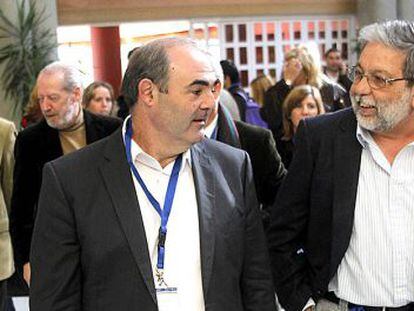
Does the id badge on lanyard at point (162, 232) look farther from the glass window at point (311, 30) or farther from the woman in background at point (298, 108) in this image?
the glass window at point (311, 30)

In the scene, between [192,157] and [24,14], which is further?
[24,14]

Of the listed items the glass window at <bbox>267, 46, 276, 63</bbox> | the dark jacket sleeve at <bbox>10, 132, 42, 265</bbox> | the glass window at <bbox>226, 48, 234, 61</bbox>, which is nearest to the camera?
the dark jacket sleeve at <bbox>10, 132, 42, 265</bbox>

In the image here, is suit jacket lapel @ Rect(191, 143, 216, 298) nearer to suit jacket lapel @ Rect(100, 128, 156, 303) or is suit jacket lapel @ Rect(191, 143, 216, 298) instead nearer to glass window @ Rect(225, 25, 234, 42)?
suit jacket lapel @ Rect(100, 128, 156, 303)

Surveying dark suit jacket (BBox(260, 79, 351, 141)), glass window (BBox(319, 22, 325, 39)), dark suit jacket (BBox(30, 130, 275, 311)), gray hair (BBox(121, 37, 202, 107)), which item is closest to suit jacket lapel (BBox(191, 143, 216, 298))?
dark suit jacket (BBox(30, 130, 275, 311))

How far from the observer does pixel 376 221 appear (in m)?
2.66

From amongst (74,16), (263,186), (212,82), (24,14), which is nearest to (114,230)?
(212,82)

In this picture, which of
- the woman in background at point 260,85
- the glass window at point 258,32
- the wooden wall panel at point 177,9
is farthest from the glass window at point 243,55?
the woman in background at point 260,85

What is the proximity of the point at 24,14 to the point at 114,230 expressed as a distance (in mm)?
9050

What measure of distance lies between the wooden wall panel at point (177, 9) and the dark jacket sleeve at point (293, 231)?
32.6 feet

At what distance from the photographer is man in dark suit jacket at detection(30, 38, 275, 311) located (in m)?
2.34

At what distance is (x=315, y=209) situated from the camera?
110 inches

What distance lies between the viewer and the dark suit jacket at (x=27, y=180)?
12.8 ft

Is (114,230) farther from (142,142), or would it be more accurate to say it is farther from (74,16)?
(74,16)

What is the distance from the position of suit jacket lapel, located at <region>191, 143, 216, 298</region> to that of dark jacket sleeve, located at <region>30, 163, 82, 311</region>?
1.19 feet
